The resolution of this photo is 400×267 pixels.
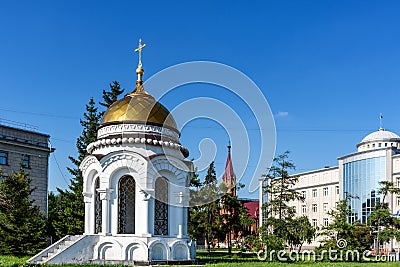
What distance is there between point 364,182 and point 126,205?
42.0m

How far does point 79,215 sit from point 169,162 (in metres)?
13.1

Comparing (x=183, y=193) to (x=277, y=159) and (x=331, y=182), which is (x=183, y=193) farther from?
(x=331, y=182)

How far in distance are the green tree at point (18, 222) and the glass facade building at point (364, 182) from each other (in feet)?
126

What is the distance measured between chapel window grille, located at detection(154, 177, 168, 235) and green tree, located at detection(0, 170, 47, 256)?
9.06 meters

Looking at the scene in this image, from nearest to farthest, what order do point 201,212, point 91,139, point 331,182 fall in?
1. point 91,139
2. point 201,212
3. point 331,182

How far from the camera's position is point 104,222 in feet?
76.8

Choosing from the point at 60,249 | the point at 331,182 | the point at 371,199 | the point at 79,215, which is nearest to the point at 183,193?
the point at 60,249

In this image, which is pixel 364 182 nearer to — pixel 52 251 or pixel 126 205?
pixel 126 205

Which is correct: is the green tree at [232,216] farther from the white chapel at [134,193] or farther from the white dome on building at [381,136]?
the white dome on building at [381,136]

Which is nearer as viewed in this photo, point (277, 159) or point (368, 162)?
point (277, 159)

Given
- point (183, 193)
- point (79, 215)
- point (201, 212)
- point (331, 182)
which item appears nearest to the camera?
point (183, 193)

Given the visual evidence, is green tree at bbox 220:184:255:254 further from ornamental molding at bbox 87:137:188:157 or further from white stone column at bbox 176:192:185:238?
ornamental molding at bbox 87:137:188:157

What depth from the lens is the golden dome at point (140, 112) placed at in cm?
2462

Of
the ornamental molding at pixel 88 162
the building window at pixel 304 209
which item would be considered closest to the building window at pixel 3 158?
the ornamental molding at pixel 88 162
